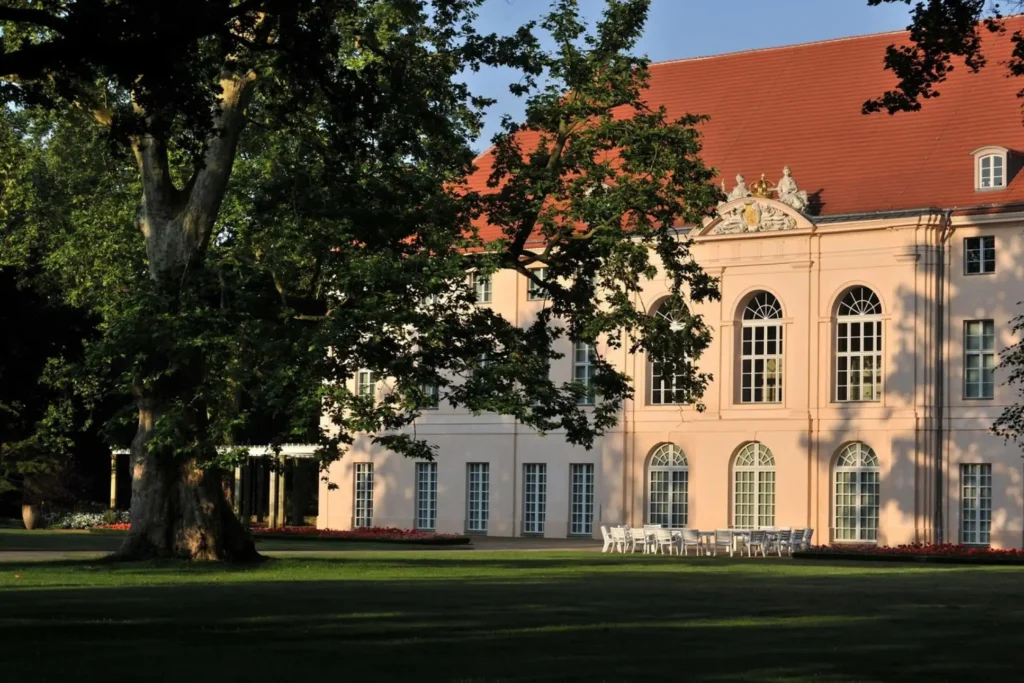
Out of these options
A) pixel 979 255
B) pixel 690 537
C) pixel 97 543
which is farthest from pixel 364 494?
pixel 979 255

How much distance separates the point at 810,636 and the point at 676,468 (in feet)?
124

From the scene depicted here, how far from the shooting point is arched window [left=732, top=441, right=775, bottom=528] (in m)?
53.0

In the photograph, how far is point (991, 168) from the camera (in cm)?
5019

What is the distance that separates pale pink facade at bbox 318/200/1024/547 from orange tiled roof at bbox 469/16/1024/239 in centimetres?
136

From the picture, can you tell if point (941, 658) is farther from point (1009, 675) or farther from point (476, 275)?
point (476, 275)

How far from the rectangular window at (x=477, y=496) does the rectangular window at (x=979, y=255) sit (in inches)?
673

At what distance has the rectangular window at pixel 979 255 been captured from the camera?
49.9 m

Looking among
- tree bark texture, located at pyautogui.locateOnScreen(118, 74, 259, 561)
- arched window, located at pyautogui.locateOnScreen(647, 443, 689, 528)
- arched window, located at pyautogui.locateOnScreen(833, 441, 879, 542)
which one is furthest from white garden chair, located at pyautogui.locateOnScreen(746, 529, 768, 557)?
tree bark texture, located at pyautogui.locateOnScreen(118, 74, 259, 561)

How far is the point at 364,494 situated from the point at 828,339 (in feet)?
59.0

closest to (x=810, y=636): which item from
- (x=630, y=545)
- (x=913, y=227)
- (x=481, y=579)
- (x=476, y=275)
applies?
(x=481, y=579)

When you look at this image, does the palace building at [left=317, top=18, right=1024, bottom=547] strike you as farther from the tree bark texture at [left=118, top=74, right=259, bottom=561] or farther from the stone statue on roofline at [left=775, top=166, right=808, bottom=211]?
the tree bark texture at [left=118, top=74, right=259, bottom=561]

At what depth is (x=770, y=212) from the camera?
52594 millimetres

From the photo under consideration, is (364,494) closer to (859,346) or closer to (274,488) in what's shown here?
(274,488)

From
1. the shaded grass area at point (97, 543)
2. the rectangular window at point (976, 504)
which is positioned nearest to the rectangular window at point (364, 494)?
the shaded grass area at point (97, 543)
